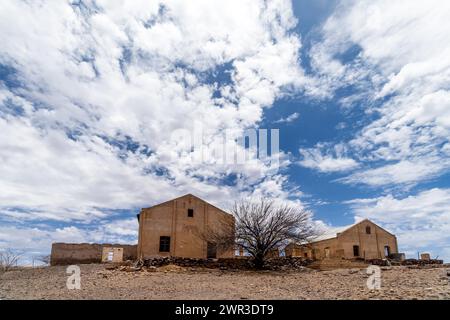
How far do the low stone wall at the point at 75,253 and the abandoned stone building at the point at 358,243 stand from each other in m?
20.8

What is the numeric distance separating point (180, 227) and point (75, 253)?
30.6 feet

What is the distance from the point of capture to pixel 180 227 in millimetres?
31422

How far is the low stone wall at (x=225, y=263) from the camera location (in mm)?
22484

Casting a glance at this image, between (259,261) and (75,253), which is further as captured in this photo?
(75,253)

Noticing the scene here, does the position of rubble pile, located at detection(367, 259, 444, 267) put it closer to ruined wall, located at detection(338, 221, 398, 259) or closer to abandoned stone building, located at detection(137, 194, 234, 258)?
ruined wall, located at detection(338, 221, 398, 259)

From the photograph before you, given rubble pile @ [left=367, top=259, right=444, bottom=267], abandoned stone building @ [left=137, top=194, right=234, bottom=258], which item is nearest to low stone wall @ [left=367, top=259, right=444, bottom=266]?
rubble pile @ [left=367, top=259, right=444, bottom=267]

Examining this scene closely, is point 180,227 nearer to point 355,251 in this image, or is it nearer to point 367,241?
point 355,251

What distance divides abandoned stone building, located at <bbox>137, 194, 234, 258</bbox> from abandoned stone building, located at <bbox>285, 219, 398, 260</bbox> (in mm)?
11964

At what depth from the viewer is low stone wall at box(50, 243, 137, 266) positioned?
3027 centimetres

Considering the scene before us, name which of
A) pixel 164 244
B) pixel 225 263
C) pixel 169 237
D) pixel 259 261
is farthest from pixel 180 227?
pixel 259 261
